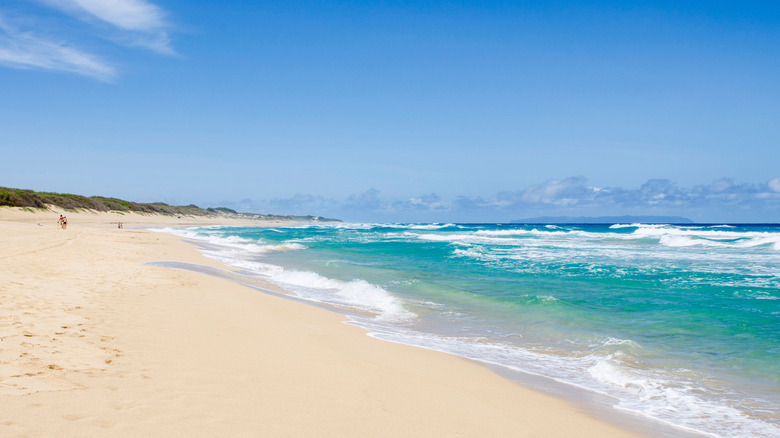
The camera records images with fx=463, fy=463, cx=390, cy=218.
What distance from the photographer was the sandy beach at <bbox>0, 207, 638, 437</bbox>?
3.27 metres

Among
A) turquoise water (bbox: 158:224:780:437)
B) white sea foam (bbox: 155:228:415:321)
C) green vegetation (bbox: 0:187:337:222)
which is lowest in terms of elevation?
white sea foam (bbox: 155:228:415:321)

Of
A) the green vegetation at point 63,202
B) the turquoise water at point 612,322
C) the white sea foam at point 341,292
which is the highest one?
the green vegetation at point 63,202

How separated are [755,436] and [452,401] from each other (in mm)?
2859

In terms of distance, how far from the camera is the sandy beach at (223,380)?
129 inches

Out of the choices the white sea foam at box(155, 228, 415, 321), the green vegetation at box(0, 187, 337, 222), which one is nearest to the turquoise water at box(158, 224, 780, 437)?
the white sea foam at box(155, 228, 415, 321)

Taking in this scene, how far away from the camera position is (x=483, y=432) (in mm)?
3699

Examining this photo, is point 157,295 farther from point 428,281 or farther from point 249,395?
point 428,281

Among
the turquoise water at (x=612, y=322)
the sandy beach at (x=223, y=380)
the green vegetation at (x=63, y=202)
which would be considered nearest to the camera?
the sandy beach at (x=223, y=380)

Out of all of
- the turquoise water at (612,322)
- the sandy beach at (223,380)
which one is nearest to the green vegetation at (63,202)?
the turquoise water at (612,322)

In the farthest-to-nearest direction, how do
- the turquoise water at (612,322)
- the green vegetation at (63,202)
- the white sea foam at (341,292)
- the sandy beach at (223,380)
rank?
the green vegetation at (63,202), the white sea foam at (341,292), the turquoise water at (612,322), the sandy beach at (223,380)

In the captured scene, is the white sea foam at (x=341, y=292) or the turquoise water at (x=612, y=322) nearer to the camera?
the turquoise water at (x=612, y=322)

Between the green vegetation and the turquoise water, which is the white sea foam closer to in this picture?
the turquoise water

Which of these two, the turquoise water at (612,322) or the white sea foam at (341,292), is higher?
the turquoise water at (612,322)

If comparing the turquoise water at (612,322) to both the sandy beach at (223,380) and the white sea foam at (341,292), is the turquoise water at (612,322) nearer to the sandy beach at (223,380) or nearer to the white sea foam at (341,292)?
the white sea foam at (341,292)
